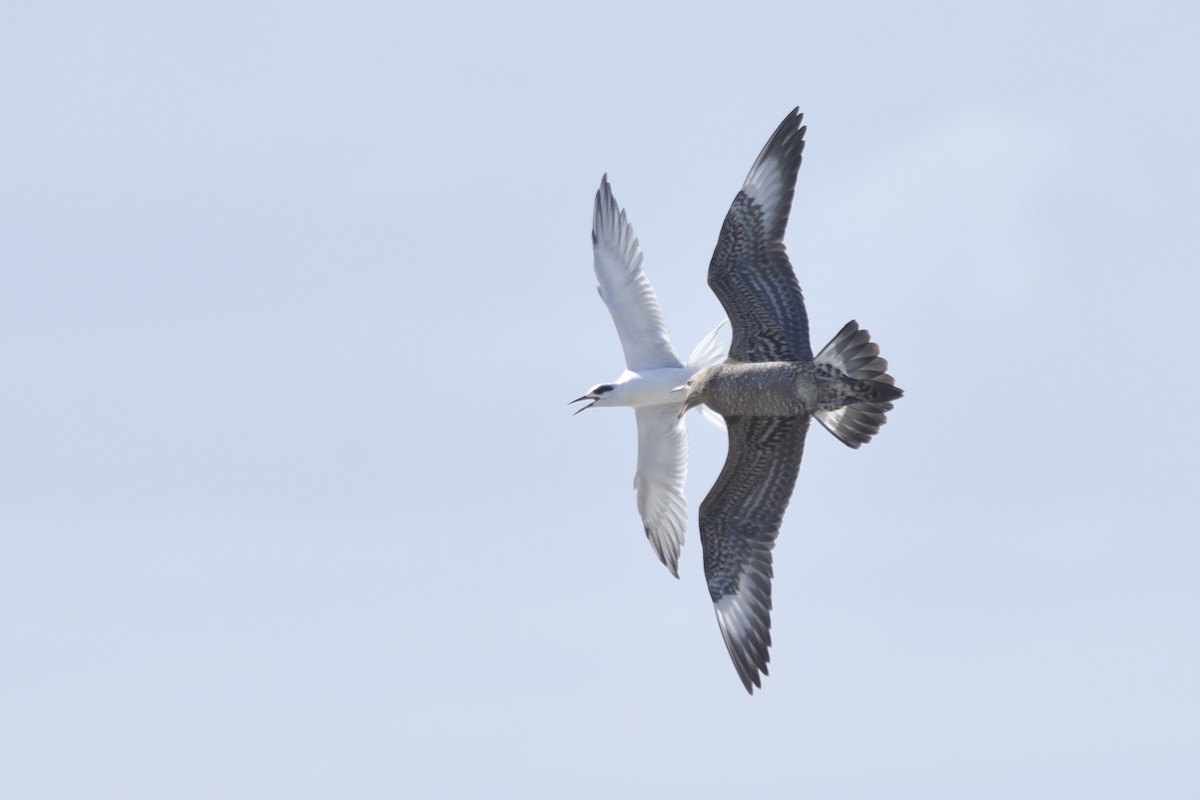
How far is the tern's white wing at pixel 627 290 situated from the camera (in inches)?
1121

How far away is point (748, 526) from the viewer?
23672 millimetres

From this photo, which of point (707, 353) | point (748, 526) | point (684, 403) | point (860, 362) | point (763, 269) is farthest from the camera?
point (707, 353)

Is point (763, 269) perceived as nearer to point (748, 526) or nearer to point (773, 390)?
point (773, 390)

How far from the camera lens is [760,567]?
23703mm

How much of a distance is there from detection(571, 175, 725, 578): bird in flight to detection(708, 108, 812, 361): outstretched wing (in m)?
5.01

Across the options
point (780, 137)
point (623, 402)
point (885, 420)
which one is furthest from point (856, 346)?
point (623, 402)

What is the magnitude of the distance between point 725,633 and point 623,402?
4.70m

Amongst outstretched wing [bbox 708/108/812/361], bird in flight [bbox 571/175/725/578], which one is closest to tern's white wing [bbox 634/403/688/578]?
bird in flight [bbox 571/175/725/578]

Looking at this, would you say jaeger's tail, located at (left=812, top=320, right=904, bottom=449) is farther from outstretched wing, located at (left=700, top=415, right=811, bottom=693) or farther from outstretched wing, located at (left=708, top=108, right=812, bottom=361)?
outstretched wing, located at (left=700, top=415, right=811, bottom=693)

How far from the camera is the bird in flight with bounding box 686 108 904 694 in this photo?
72.0 feet

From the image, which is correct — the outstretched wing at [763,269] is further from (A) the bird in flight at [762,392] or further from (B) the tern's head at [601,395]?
(B) the tern's head at [601,395]

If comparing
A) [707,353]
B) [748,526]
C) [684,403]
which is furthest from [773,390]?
[707,353]

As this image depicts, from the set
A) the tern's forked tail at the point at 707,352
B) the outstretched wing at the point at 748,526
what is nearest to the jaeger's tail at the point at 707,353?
the tern's forked tail at the point at 707,352

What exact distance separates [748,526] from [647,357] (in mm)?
5275
